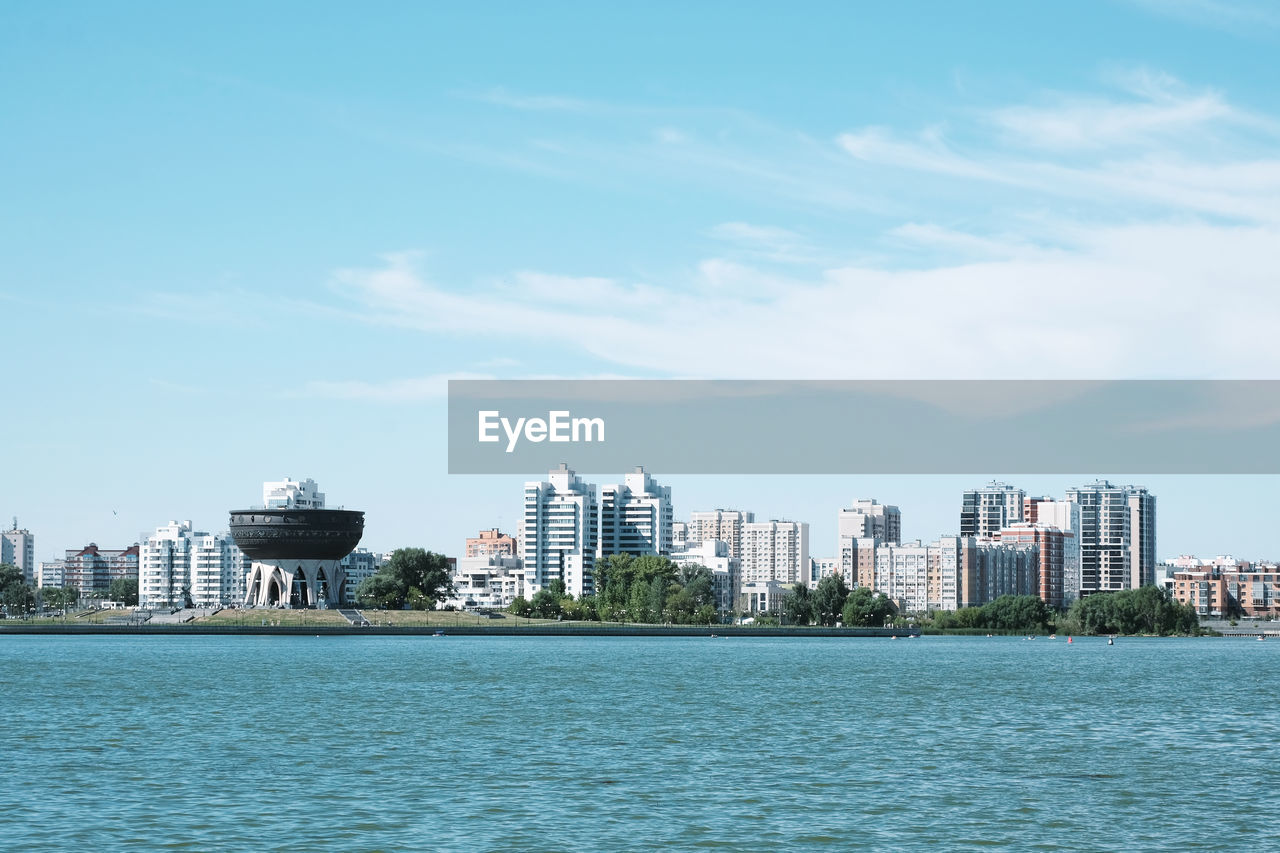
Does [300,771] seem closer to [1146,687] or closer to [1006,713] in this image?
[1006,713]

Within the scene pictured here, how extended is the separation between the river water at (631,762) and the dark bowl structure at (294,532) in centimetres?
8969

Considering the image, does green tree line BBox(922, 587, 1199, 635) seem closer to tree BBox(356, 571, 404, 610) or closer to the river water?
tree BBox(356, 571, 404, 610)

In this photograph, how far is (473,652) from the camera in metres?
116

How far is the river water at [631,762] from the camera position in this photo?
87.3 feet

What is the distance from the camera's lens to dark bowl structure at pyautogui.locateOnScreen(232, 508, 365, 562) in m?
167

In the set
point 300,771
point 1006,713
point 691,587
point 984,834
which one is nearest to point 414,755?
point 300,771

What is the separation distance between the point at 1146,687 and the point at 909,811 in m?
47.1

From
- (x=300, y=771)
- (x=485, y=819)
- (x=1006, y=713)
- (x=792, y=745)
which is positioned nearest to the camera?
(x=485, y=819)

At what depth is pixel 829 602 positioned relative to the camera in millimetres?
181625

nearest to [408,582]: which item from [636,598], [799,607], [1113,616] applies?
[636,598]

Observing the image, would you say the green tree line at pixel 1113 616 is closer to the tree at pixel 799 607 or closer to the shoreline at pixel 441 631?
the shoreline at pixel 441 631

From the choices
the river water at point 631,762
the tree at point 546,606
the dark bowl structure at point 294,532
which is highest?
the dark bowl structure at point 294,532

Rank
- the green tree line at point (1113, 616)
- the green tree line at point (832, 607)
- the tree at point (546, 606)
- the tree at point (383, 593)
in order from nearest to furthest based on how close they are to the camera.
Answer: the green tree line at point (1113, 616)
the green tree line at point (832, 607)
the tree at point (383, 593)
the tree at point (546, 606)

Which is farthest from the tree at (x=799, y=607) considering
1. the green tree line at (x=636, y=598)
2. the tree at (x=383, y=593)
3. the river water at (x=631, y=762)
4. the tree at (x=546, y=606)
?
the river water at (x=631, y=762)
